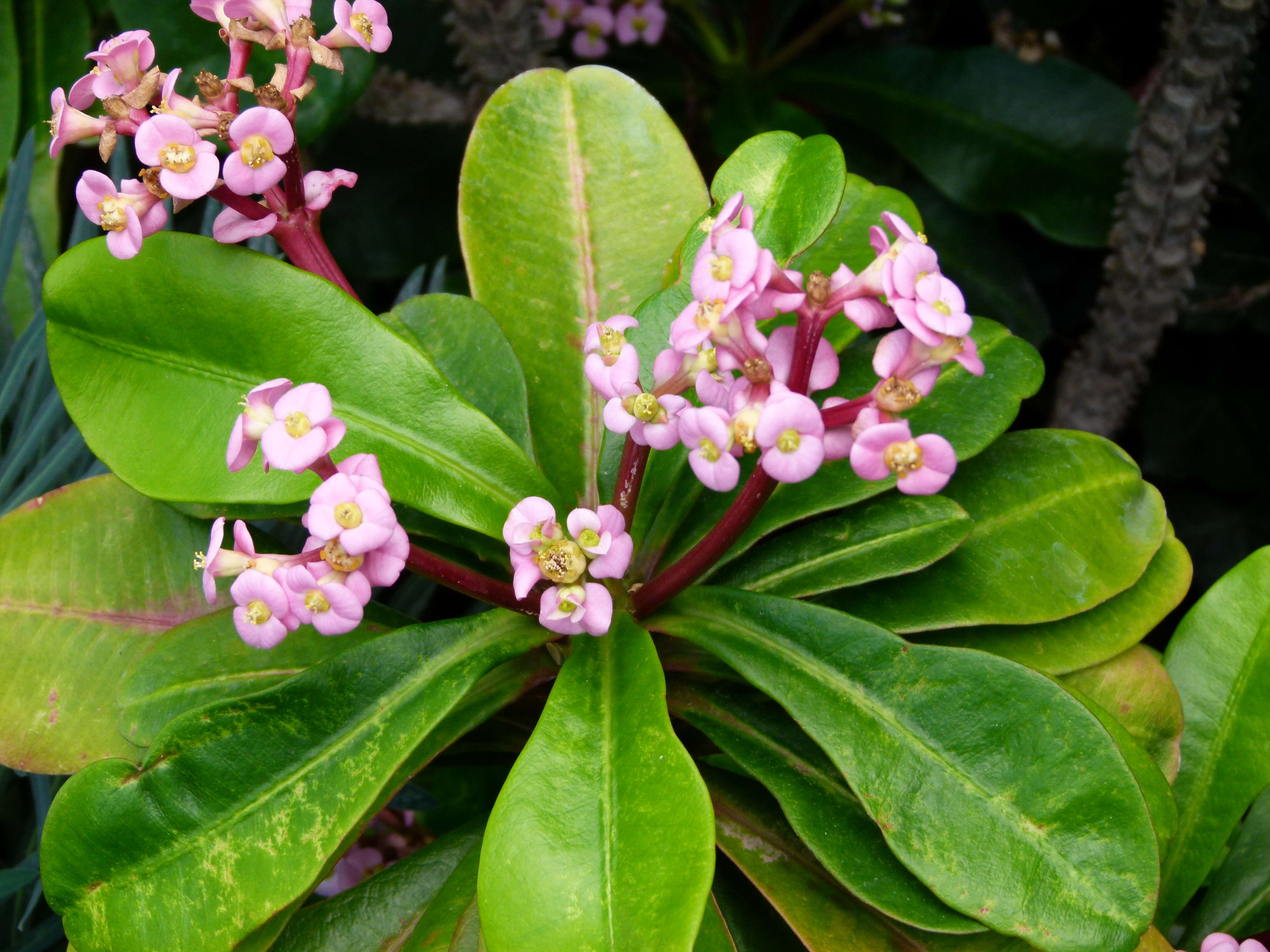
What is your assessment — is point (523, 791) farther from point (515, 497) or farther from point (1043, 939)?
point (1043, 939)

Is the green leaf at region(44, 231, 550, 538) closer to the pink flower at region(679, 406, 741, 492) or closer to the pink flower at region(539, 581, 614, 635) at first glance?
the pink flower at region(539, 581, 614, 635)

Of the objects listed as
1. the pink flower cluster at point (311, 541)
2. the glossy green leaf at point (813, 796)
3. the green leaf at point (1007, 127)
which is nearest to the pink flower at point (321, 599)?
the pink flower cluster at point (311, 541)

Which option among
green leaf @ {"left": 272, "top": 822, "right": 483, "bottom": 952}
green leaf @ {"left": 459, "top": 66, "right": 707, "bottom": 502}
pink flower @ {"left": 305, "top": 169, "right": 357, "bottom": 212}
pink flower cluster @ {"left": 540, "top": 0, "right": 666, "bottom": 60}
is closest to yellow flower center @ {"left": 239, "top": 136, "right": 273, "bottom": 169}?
pink flower @ {"left": 305, "top": 169, "right": 357, "bottom": 212}

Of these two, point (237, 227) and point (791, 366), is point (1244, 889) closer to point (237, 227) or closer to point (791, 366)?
point (791, 366)

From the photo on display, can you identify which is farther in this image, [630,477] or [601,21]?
[601,21]

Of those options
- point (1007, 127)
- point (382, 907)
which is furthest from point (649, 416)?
point (1007, 127)

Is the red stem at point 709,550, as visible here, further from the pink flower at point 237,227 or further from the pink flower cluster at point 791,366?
the pink flower at point 237,227
